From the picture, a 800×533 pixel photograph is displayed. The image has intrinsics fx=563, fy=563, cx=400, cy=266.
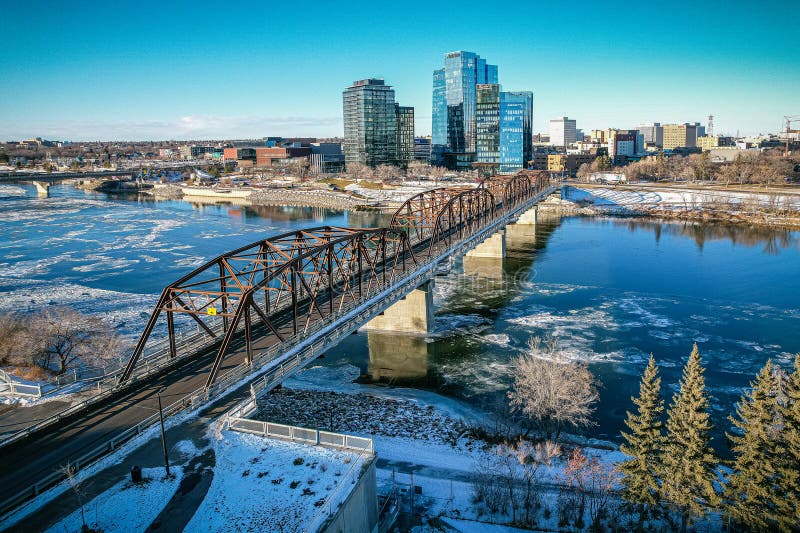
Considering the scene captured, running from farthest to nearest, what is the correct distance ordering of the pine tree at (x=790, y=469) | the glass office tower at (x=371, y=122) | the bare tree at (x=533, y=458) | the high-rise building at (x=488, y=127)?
the glass office tower at (x=371, y=122), the high-rise building at (x=488, y=127), the bare tree at (x=533, y=458), the pine tree at (x=790, y=469)

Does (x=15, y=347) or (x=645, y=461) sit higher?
(x=15, y=347)

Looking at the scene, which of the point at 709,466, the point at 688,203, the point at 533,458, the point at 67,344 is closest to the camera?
the point at 709,466

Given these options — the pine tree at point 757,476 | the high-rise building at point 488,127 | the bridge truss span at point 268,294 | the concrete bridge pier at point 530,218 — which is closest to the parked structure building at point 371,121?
the high-rise building at point 488,127

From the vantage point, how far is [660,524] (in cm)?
1869

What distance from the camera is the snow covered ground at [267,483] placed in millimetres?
15055

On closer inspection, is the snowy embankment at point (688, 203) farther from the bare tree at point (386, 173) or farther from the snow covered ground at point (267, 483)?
the snow covered ground at point (267, 483)

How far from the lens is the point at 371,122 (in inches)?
7402

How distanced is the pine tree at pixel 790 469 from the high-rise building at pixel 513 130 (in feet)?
497

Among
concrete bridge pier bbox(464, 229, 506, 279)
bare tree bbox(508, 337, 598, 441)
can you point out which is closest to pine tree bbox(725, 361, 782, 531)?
bare tree bbox(508, 337, 598, 441)

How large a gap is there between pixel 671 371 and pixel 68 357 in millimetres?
35074

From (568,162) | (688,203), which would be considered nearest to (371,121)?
(568,162)

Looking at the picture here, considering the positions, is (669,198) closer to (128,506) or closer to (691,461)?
(691,461)

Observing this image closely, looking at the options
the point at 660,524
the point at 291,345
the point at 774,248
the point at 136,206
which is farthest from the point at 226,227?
the point at 660,524

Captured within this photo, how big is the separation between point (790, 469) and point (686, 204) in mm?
97628
